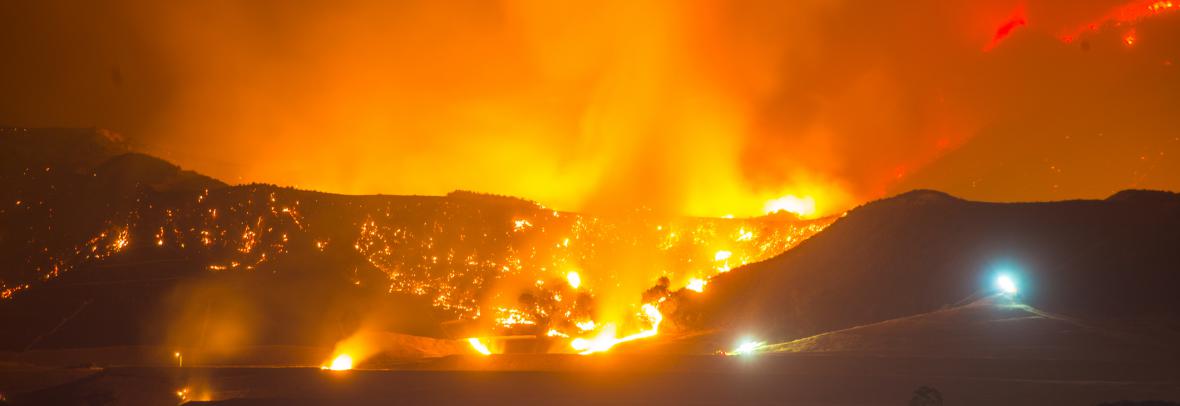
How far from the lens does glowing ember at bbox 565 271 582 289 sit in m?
89.8

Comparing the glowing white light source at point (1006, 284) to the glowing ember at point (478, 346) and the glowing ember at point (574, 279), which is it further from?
the glowing ember at point (574, 279)

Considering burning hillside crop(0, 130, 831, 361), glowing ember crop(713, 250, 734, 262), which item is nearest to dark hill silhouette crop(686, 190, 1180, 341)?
burning hillside crop(0, 130, 831, 361)

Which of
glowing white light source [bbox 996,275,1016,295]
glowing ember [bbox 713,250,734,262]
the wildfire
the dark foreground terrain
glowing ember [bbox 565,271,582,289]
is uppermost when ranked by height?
glowing ember [bbox 713,250,734,262]

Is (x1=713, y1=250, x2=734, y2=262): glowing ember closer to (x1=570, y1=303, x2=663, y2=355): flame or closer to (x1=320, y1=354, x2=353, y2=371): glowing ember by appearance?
(x1=570, y1=303, x2=663, y2=355): flame

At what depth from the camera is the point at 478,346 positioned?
246 ft

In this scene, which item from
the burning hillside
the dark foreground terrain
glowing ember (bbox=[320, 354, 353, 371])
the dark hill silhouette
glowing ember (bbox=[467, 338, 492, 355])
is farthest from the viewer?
the burning hillside

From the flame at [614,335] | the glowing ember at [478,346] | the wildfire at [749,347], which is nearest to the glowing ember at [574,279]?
the flame at [614,335]

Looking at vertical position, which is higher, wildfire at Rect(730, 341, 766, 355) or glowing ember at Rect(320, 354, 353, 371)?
glowing ember at Rect(320, 354, 353, 371)

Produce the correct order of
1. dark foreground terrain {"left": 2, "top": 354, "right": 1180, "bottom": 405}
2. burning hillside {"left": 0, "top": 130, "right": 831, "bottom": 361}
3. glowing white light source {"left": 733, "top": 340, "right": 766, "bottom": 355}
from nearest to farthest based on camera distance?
dark foreground terrain {"left": 2, "top": 354, "right": 1180, "bottom": 405}
glowing white light source {"left": 733, "top": 340, "right": 766, "bottom": 355}
burning hillside {"left": 0, "top": 130, "right": 831, "bottom": 361}

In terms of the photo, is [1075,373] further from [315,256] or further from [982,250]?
[315,256]

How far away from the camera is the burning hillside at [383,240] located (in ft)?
277

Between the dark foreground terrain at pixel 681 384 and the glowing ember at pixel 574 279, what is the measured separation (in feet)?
137

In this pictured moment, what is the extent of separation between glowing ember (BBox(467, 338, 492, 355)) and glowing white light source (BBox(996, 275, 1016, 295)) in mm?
40393

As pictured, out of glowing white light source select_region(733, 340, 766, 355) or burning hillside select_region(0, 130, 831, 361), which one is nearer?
glowing white light source select_region(733, 340, 766, 355)
